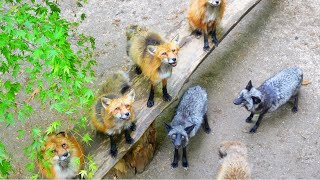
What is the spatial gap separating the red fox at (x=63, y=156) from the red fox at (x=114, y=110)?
48cm

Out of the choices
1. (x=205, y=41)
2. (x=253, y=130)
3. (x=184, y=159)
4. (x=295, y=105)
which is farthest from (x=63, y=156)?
(x=295, y=105)

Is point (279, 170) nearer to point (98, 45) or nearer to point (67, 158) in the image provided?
point (67, 158)

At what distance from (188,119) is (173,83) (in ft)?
2.18

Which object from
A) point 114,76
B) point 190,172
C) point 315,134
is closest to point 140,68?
point 114,76

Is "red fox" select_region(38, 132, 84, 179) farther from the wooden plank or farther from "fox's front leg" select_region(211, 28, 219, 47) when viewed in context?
"fox's front leg" select_region(211, 28, 219, 47)

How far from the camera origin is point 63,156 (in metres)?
6.51

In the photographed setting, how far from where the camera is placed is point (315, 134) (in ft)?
25.5

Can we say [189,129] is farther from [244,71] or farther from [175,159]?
[244,71]

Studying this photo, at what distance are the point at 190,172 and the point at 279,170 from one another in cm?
145

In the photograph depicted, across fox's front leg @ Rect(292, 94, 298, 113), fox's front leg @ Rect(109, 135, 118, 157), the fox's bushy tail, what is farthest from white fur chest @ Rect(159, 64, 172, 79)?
fox's front leg @ Rect(292, 94, 298, 113)

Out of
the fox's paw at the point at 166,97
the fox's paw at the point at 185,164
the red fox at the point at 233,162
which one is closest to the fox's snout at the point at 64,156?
the fox's paw at the point at 166,97

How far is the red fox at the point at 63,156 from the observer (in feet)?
21.3

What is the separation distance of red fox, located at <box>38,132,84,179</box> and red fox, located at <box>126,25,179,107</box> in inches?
53.7

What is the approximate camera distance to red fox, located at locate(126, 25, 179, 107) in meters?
6.86
